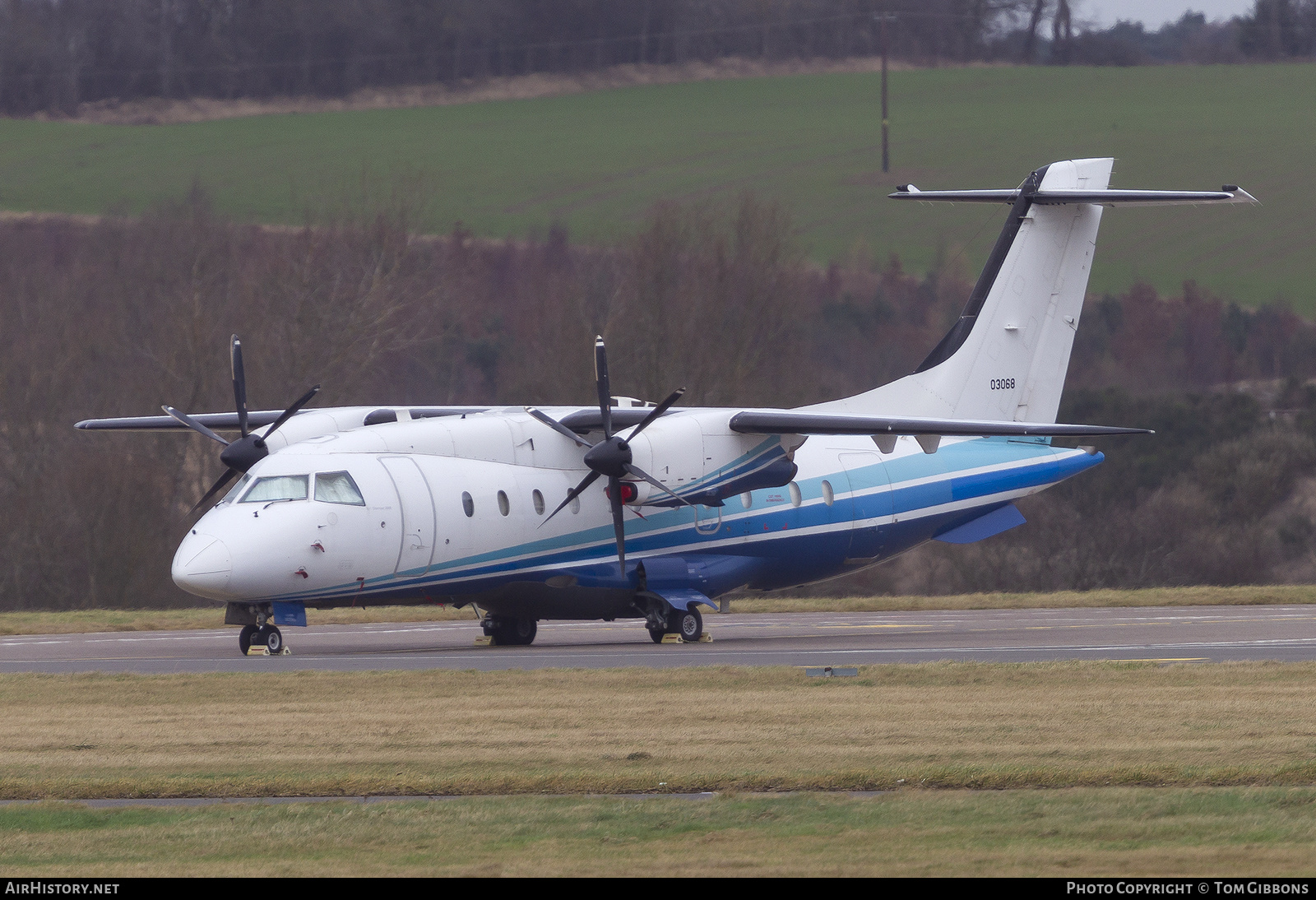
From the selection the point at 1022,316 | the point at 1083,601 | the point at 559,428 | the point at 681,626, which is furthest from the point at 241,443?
the point at 1083,601

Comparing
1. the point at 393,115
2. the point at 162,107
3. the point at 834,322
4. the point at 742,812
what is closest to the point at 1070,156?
the point at 834,322

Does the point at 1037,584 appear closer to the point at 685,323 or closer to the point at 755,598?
the point at 755,598

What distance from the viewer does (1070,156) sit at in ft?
217

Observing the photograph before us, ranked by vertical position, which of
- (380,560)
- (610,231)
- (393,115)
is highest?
(393,115)

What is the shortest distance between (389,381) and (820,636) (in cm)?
3184

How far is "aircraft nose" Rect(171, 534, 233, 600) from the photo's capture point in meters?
20.4

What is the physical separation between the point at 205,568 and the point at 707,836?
12.5 meters

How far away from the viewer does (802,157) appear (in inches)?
2798

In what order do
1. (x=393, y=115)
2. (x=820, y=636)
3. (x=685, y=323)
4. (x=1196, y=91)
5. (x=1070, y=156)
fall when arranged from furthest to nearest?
(x=1196, y=91) < (x=393, y=115) < (x=1070, y=156) < (x=685, y=323) < (x=820, y=636)

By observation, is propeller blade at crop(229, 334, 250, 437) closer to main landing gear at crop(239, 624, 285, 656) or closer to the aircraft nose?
main landing gear at crop(239, 624, 285, 656)

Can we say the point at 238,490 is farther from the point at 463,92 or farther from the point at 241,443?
the point at 463,92

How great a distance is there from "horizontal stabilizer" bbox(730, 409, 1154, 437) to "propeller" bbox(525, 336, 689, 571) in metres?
1.59

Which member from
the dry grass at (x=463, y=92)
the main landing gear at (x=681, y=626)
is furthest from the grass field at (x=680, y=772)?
the dry grass at (x=463, y=92)

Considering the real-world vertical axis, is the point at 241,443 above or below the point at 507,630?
above
